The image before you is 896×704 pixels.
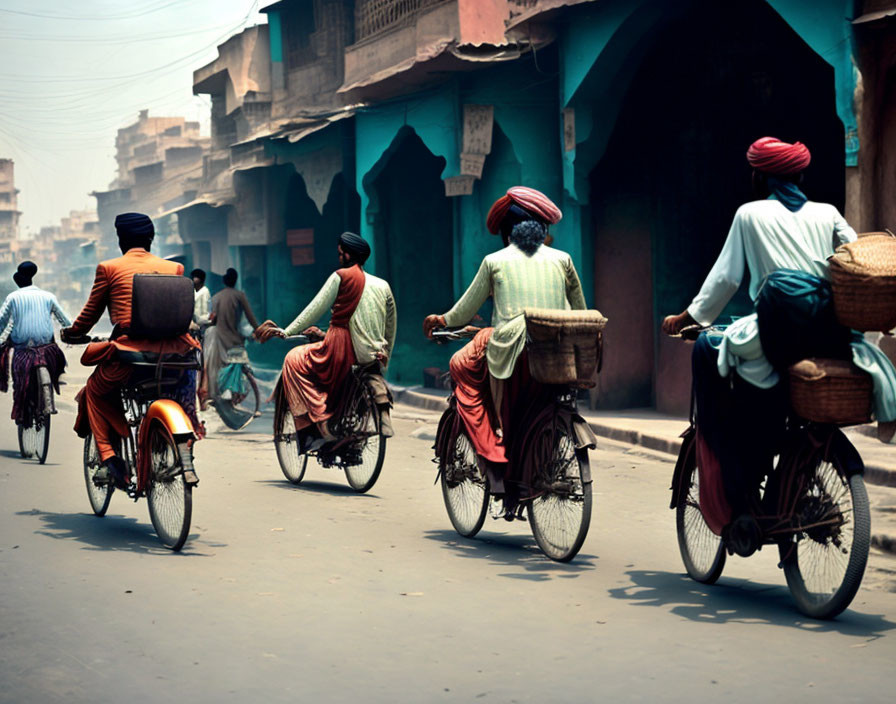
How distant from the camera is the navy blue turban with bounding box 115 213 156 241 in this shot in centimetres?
739

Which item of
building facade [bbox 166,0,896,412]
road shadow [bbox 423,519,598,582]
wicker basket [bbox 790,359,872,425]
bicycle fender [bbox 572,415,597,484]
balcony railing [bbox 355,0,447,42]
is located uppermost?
balcony railing [bbox 355,0,447,42]

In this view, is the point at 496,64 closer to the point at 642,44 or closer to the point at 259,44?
the point at 642,44

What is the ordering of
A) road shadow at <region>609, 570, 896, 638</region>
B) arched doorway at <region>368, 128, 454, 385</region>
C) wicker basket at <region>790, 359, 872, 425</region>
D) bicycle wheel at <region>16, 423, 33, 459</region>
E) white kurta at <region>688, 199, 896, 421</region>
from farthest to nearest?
1. arched doorway at <region>368, 128, 454, 385</region>
2. bicycle wheel at <region>16, 423, 33, 459</region>
3. white kurta at <region>688, 199, 896, 421</region>
4. road shadow at <region>609, 570, 896, 638</region>
5. wicker basket at <region>790, 359, 872, 425</region>

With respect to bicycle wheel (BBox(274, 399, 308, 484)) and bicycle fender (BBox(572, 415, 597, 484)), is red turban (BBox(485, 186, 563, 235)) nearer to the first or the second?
bicycle fender (BBox(572, 415, 597, 484))

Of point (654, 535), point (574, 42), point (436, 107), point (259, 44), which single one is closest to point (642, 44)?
point (574, 42)

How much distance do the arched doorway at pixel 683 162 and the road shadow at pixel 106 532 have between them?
7.59 m

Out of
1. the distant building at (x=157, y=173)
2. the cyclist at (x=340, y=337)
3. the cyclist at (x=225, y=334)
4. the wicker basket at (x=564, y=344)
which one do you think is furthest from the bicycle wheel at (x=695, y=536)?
the distant building at (x=157, y=173)

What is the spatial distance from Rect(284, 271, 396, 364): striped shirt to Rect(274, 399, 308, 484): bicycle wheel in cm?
75

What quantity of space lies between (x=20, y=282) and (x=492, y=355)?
674 centimetres

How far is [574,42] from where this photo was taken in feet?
47.0

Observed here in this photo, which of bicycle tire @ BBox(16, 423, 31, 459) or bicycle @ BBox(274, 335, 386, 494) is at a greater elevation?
bicycle @ BBox(274, 335, 386, 494)

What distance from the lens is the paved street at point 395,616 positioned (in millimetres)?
4277

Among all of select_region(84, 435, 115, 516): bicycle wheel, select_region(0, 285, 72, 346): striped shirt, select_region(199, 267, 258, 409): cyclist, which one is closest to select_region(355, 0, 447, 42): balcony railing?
select_region(199, 267, 258, 409): cyclist

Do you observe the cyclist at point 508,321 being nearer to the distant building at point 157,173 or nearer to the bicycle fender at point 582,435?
the bicycle fender at point 582,435
